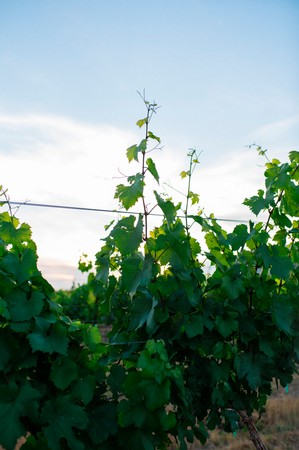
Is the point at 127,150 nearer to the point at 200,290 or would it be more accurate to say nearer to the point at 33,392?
the point at 200,290

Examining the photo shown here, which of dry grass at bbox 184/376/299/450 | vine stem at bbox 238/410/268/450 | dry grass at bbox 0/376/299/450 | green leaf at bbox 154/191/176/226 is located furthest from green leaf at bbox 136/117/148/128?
dry grass at bbox 184/376/299/450

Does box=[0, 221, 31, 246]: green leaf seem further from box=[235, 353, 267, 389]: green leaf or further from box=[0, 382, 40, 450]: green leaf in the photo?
box=[235, 353, 267, 389]: green leaf

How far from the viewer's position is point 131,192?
1.94 m

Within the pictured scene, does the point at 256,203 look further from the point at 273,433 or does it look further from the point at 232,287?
the point at 273,433

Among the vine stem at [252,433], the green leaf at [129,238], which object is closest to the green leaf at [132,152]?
the green leaf at [129,238]

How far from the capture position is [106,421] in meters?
1.87

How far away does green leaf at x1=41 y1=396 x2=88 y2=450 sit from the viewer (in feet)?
5.53

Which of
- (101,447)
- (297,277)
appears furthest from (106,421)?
(297,277)

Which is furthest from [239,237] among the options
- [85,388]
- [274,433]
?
[274,433]

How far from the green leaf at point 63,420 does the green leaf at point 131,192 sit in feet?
2.39

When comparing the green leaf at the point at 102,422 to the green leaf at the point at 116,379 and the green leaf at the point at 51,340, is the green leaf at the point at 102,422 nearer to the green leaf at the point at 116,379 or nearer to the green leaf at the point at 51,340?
the green leaf at the point at 116,379

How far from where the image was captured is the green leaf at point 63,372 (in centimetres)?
176

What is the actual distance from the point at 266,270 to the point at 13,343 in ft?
4.00

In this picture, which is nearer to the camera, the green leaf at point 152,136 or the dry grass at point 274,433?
the green leaf at point 152,136
